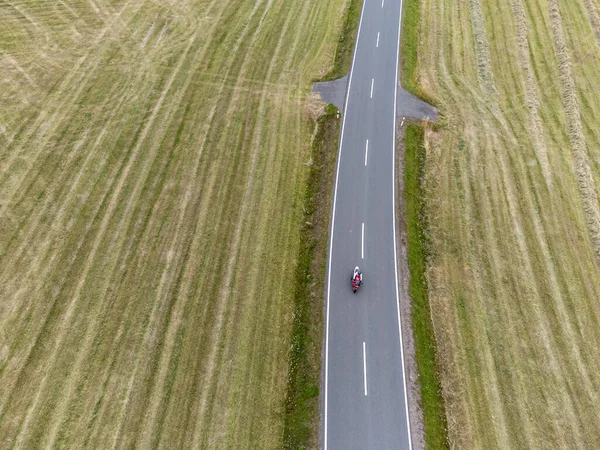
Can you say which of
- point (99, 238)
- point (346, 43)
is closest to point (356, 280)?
point (99, 238)

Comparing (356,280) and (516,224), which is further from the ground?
(516,224)

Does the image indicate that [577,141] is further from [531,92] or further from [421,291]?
[421,291]

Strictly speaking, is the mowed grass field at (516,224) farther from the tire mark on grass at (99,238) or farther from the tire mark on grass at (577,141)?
the tire mark on grass at (99,238)

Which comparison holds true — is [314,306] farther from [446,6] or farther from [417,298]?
[446,6]

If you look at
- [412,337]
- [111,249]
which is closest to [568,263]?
[412,337]

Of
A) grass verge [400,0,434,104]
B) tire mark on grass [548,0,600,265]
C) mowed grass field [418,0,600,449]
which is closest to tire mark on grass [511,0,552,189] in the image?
mowed grass field [418,0,600,449]
